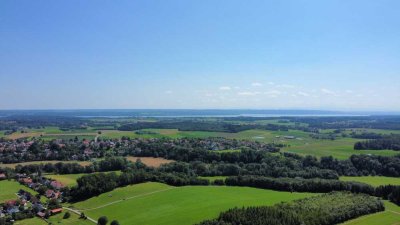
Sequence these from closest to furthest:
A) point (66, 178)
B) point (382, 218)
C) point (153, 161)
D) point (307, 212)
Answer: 1. point (307, 212)
2. point (382, 218)
3. point (66, 178)
4. point (153, 161)

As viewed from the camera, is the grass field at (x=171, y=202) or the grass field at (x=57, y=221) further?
→ the grass field at (x=171, y=202)

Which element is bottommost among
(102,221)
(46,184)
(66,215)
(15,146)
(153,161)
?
(66,215)

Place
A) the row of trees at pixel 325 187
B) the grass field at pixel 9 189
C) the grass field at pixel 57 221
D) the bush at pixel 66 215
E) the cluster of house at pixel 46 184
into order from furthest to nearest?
the cluster of house at pixel 46 184 → the grass field at pixel 9 189 → the row of trees at pixel 325 187 → the bush at pixel 66 215 → the grass field at pixel 57 221

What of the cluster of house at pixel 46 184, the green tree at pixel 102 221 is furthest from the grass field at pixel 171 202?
the cluster of house at pixel 46 184

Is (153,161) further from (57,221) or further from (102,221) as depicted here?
(102,221)

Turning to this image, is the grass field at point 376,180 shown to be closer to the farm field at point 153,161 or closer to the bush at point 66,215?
the farm field at point 153,161

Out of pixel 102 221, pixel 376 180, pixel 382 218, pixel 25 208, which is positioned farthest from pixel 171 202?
pixel 376 180
